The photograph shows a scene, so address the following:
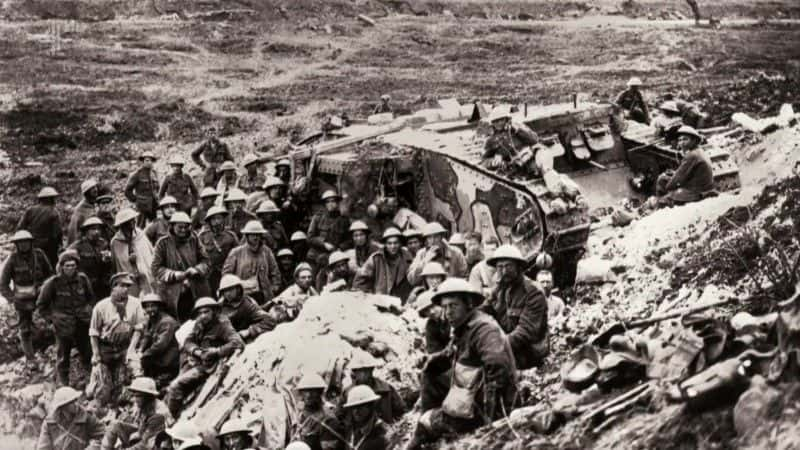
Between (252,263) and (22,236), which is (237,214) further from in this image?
(22,236)

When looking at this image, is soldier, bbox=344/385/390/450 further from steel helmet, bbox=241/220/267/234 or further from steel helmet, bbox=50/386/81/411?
steel helmet, bbox=241/220/267/234

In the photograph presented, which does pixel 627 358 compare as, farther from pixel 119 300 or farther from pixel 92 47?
pixel 92 47

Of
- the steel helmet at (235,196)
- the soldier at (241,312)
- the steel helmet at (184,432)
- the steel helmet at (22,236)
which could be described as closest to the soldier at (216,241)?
the steel helmet at (235,196)

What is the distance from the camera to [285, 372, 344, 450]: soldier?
26.8ft

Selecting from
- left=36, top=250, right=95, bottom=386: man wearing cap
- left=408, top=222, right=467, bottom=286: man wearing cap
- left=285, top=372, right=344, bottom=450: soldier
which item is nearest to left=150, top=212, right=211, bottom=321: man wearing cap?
left=36, top=250, right=95, bottom=386: man wearing cap

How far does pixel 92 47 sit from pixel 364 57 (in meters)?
7.20

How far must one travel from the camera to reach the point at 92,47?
2619cm

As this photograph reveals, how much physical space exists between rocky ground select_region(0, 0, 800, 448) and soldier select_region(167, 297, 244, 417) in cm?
419

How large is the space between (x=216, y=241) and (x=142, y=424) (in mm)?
3285

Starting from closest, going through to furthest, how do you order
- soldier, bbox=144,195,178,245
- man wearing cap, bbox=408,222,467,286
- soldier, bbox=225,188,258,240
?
man wearing cap, bbox=408,222,467,286, soldier, bbox=144,195,178,245, soldier, bbox=225,188,258,240

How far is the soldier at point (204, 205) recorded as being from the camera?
13.6m

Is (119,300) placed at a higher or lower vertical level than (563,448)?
lower

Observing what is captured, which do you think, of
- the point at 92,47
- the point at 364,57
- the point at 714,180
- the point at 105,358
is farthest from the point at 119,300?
the point at 364,57

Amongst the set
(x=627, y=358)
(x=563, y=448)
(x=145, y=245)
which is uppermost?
(x=627, y=358)
